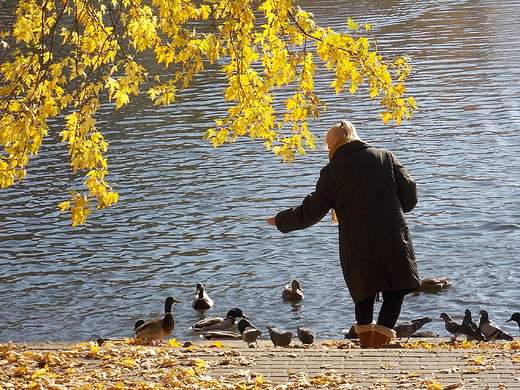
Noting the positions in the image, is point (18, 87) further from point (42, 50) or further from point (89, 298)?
point (89, 298)

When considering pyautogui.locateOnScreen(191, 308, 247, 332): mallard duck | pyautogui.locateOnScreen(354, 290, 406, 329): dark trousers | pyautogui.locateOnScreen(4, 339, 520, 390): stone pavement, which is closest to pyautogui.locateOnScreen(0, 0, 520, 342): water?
pyautogui.locateOnScreen(191, 308, 247, 332): mallard duck

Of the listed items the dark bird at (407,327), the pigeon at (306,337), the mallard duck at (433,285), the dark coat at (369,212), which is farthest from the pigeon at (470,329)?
the dark coat at (369,212)

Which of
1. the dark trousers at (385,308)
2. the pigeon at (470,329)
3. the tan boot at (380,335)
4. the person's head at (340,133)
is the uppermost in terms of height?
the person's head at (340,133)

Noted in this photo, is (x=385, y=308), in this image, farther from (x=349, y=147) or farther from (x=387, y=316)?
Answer: (x=349, y=147)

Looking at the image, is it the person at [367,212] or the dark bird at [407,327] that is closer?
the person at [367,212]

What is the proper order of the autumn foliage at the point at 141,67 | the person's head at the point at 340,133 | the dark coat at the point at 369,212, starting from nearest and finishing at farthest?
the autumn foliage at the point at 141,67 → the dark coat at the point at 369,212 → the person's head at the point at 340,133

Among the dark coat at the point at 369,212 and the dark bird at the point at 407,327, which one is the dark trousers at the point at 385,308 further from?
the dark bird at the point at 407,327

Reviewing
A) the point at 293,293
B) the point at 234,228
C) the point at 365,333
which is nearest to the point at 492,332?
the point at 293,293

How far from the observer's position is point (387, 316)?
7.70 m

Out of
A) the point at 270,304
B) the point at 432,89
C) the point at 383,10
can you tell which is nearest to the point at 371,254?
the point at 270,304

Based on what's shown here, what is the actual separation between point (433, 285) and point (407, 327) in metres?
1.95

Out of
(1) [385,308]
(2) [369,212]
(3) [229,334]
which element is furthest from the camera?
(3) [229,334]

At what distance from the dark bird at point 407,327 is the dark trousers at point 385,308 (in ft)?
11.2

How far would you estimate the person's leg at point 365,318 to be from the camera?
7648mm
